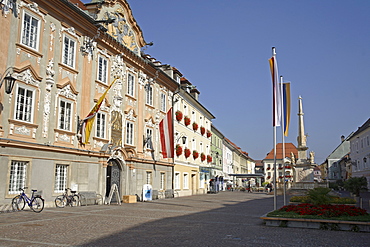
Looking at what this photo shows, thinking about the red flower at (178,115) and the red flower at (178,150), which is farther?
the red flower at (178,150)

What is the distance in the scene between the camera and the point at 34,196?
17.0 m

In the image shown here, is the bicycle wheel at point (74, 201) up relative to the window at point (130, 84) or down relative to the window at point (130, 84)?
down

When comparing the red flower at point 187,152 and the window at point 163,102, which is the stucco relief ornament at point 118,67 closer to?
the window at point 163,102

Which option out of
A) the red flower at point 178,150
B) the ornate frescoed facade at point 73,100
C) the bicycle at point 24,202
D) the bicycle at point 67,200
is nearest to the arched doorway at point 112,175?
the ornate frescoed facade at point 73,100

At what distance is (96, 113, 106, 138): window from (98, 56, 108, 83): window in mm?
2456

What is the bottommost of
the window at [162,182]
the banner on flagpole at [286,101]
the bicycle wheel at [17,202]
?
the bicycle wheel at [17,202]

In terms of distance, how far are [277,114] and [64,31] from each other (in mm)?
12804

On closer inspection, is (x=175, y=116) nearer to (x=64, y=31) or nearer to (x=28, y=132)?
(x=64, y=31)

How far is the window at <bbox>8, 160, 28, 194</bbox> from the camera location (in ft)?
54.4

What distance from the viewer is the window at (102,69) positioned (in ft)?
78.8

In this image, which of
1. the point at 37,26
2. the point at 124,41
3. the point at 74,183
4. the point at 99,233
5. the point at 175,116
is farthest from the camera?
the point at 175,116

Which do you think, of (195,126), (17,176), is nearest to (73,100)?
(17,176)

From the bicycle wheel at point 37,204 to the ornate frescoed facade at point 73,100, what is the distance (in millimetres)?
822

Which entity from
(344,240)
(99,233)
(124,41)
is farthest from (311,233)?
(124,41)
